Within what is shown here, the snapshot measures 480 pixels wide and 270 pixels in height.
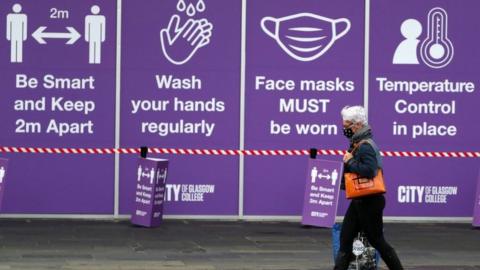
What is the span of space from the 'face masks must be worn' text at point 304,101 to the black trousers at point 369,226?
736 centimetres

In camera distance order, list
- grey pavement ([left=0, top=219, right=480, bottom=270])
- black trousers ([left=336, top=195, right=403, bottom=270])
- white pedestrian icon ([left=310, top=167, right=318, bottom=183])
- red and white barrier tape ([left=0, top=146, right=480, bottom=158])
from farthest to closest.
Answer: red and white barrier tape ([left=0, top=146, right=480, bottom=158])
white pedestrian icon ([left=310, top=167, right=318, bottom=183])
grey pavement ([left=0, top=219, right=480, bottom=270])
black trousers ([left=336, top=195, right=403, bottom=270])

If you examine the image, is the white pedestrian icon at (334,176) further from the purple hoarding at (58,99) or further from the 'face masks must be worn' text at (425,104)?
the purple hoarding at (58,99)

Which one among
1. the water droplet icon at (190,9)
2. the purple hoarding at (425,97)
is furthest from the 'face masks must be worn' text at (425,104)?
the water droplet icon at (190,9)

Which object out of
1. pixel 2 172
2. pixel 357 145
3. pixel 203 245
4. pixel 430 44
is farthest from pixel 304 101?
pixel 357 145

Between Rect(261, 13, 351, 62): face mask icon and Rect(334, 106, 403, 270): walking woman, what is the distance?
7425 mm

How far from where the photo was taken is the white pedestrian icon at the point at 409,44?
18359 mm

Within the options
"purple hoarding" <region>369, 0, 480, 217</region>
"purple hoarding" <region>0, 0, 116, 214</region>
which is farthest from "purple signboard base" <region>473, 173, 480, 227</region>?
"purple hoarding" <region>0, 0, 116, 214</region>

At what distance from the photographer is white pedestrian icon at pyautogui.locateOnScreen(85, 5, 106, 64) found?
1783 centimetres

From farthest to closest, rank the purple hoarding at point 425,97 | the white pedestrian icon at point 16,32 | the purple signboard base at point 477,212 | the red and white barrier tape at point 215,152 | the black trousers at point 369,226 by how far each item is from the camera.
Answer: the purple hoarding at point 425,97
the red and white barrier tape at point 215,152
the white pedestrian icon at point 16,32
the purple signboard base at point 477,212
the black trousers at point 369,226

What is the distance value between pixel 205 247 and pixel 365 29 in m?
5.60

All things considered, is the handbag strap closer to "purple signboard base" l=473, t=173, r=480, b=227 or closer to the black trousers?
the black trousers

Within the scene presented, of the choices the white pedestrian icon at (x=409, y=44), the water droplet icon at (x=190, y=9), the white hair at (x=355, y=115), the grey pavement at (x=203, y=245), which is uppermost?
the water droplet icon at (x=190, y=9)

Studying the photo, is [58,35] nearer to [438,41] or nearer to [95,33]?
[95,33]

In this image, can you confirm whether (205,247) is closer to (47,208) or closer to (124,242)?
(124,242)
